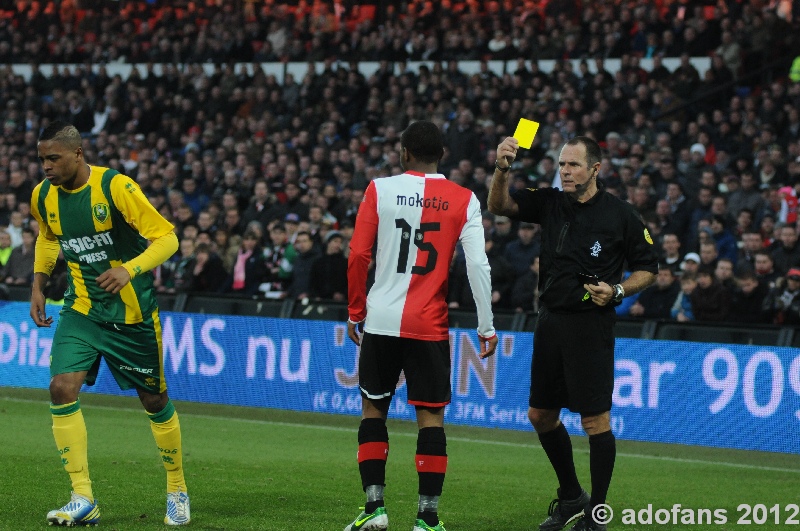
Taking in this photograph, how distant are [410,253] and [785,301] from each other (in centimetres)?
764

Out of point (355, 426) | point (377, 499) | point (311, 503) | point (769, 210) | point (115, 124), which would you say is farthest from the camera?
point (115, 124)

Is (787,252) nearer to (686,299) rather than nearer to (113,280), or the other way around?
(686,299)

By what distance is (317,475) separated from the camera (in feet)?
31.5

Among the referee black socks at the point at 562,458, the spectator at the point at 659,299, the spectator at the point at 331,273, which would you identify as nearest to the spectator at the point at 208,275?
the spectator at the point at 331,273

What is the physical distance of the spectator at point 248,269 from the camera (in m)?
17.1

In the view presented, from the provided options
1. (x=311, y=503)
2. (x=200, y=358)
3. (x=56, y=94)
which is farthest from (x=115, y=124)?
(x=311, y=503)

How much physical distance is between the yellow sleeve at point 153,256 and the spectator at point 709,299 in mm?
7705

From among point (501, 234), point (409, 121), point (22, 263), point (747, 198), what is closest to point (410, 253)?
point (501, 234)

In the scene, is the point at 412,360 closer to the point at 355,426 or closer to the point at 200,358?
the point at 355,426

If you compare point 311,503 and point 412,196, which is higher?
point 412,196

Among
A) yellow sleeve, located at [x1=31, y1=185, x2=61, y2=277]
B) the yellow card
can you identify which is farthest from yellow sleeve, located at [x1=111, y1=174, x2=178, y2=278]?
the yellow card

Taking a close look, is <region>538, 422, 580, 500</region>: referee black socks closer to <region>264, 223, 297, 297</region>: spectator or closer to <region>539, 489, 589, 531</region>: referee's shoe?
<region>539, 489, 589, 531</region>: referee's shoe

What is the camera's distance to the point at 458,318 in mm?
14789

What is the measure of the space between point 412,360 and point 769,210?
10411mm
